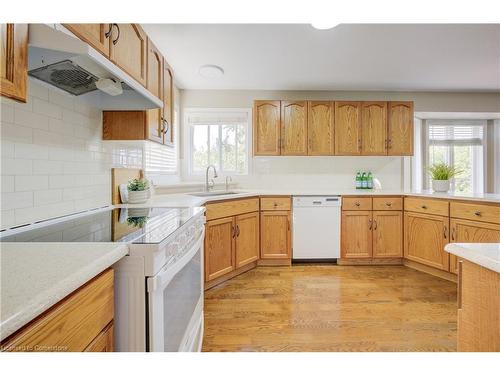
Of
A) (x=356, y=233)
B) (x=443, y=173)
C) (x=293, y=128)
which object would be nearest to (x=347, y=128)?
(x=293, y=128)

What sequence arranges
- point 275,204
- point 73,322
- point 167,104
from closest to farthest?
point 73,322, point 167,104, point 275,204

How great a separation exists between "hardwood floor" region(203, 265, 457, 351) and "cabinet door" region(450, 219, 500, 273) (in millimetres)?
455

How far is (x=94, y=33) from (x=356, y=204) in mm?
2854

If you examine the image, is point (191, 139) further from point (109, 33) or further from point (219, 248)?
point (109, 33)

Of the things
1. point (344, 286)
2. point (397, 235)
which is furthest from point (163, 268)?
point (397, 235)

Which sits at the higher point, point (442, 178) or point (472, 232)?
point (442, 178)

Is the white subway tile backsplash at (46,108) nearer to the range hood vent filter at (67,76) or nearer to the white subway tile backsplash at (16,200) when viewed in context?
the range hood vent filter at (67,76)

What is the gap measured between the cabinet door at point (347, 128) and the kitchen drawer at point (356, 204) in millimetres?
611

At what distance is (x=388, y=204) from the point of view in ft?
10.2

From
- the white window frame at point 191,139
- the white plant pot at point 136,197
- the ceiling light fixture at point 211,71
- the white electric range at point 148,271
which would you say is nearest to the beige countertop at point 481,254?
the white electric range at point 148,271

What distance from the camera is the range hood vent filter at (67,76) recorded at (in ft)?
3.82

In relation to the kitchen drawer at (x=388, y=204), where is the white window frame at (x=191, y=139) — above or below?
above

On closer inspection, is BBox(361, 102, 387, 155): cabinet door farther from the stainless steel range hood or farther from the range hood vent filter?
the range hood vent filter
